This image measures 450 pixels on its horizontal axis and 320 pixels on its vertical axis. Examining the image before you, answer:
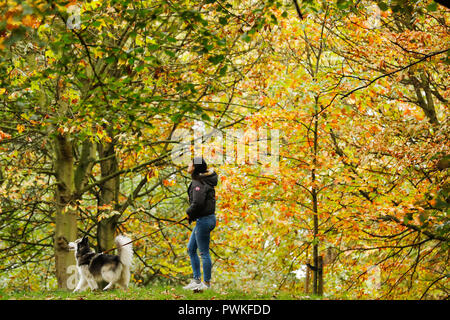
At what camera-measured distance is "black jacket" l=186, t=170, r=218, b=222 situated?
6935 millimetres

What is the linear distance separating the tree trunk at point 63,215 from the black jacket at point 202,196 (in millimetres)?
4031

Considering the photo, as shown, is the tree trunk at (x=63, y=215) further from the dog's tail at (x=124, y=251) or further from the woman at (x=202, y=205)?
the woman at (x=202, y=205)

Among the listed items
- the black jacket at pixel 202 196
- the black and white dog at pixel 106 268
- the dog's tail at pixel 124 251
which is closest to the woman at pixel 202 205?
the black jacket at pixel 202 196

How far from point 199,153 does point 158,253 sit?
7770mm

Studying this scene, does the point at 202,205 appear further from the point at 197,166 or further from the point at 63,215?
the point at 63,215

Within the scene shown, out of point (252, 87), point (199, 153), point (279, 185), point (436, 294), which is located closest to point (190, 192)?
point (199, 153)

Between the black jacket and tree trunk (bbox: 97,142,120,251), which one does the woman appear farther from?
tree trunk (bbox: 97,142,120,251)

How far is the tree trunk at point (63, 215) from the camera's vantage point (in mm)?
9969

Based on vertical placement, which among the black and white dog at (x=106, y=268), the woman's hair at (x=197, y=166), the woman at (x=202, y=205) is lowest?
the black and white dog at (x=106, y=268)

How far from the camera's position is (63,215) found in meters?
10.2

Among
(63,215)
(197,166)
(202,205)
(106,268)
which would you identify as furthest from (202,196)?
(63,215)

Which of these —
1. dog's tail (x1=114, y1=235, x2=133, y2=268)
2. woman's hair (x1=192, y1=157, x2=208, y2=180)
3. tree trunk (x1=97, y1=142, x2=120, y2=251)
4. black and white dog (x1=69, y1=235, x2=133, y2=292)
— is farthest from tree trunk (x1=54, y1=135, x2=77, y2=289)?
woman's hair (x1=192, y1=157, x2=208, y2=180)

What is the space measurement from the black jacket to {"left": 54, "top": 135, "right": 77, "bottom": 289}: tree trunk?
4.03 meters

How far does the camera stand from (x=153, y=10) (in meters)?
6.22
